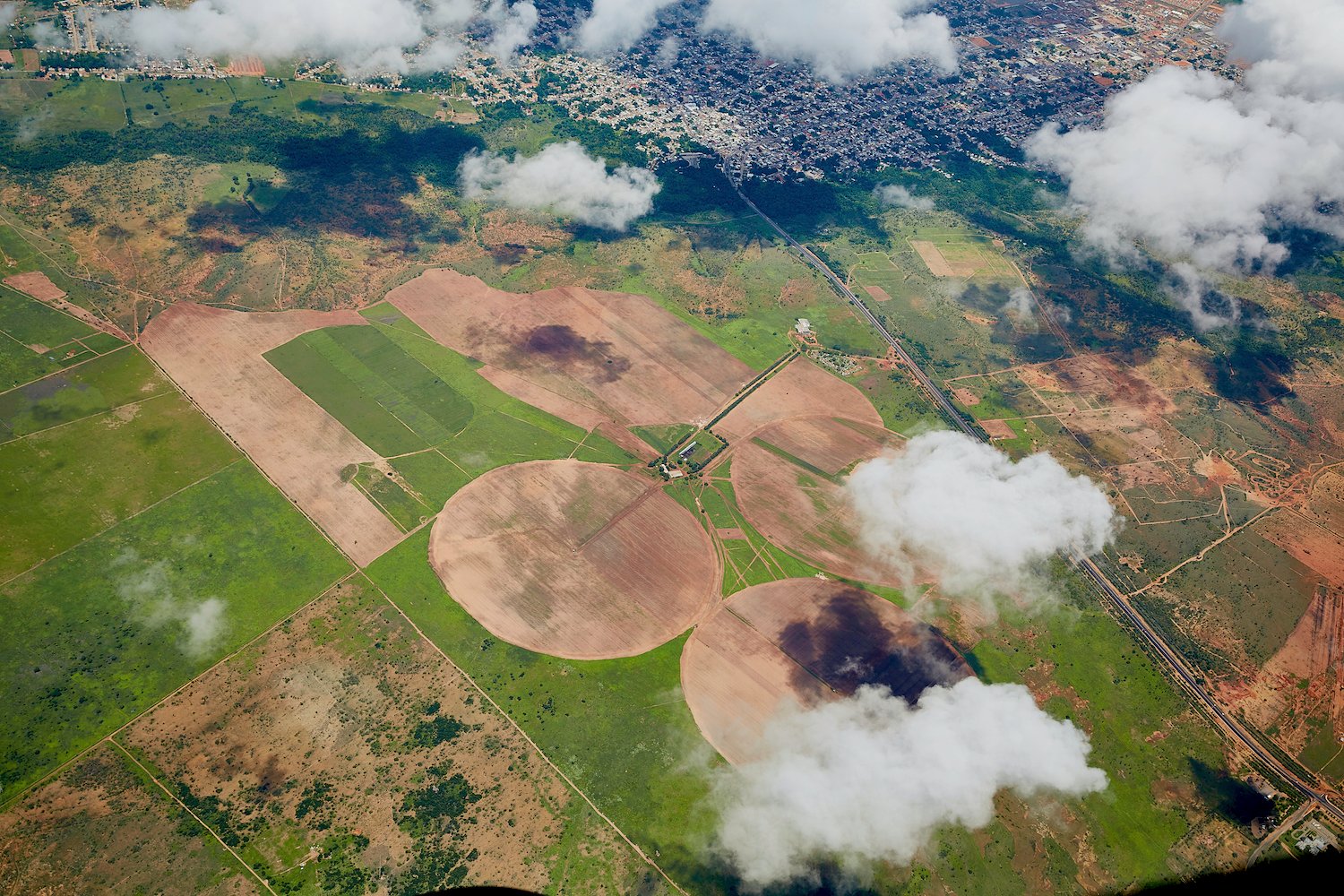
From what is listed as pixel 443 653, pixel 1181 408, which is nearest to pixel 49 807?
pixel 443 653

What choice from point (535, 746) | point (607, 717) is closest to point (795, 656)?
point (607, 717)

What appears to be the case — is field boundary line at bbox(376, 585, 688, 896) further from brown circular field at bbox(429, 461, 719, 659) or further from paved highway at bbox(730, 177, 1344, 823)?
paved highway at bbox(730, 177, 1344, 823)

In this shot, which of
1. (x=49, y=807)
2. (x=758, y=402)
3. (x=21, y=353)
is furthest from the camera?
(x=758, y=402)

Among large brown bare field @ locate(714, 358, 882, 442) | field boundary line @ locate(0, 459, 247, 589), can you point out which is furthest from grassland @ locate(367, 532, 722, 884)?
large brown bare field @ locate(714, 358, 882, 442)

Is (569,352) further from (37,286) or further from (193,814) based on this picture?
(37,286)

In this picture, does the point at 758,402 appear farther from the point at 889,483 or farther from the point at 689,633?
the point at 689,633

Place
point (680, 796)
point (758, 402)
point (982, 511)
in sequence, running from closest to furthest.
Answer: point (680, 796) → point (982, 511) → point (758, 402)
